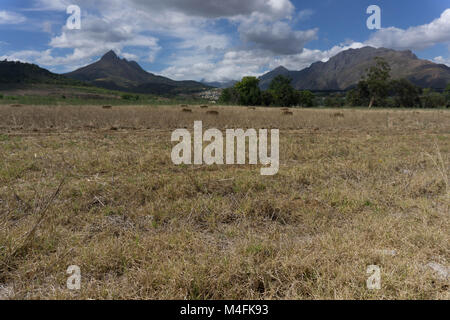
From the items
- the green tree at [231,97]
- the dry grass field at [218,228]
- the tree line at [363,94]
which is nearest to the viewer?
the dry grass field at [218,228]

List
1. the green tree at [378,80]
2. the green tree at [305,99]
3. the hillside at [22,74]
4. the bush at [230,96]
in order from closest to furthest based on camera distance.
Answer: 1. the green tree at [378,80]
2. the green tree at [305,99]
3. the bush at [230,96]
4. the hillside at [22,74]

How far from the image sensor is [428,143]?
11164mm

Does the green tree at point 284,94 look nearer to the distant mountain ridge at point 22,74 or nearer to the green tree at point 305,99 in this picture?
the green tree at point 305,99

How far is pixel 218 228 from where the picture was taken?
3906mm

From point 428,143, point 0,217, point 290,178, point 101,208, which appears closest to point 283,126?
point 428,143

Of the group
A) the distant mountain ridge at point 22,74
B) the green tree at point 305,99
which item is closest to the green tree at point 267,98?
the green tree at point 305,99

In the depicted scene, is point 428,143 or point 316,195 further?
point 428,143

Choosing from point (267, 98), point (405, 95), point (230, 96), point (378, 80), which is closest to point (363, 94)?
point (378, 80)

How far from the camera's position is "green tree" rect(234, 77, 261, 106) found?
81.6m

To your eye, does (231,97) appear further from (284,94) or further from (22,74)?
(22,74)

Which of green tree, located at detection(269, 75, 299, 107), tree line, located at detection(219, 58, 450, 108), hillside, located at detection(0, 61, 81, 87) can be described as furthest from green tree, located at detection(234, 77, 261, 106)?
hillside, located at detection(0, 61, 81, 87)

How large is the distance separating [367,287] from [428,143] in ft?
38.7

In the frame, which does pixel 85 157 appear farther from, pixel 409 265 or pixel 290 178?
pixel 409 265

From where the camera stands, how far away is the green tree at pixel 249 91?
268 ft
